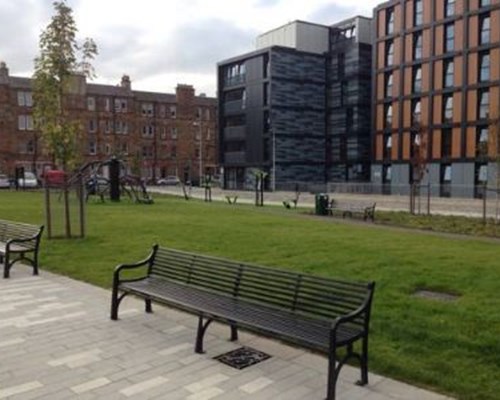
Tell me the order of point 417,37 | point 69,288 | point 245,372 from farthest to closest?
point 417,37 < point 69,288 < point 245,372

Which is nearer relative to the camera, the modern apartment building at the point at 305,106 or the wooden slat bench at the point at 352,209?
the wooden slat bench at the point at 352,209

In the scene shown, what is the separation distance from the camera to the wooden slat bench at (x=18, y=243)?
1051 centimetres

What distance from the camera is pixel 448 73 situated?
164 feet

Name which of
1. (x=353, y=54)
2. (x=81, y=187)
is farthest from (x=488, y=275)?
(x=353, y=54)

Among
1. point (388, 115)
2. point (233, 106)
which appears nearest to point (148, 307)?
point (388, 115)

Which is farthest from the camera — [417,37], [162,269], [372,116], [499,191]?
[372,116]

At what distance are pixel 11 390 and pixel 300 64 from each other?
202ft

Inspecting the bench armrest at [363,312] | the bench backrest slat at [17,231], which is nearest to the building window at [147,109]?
the bench backrest slat at [17,231]

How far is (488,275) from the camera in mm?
9586

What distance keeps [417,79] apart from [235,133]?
22960mm

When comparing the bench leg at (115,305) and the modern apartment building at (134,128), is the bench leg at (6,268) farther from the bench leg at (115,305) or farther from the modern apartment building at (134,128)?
the modern apartment building at (134,128)

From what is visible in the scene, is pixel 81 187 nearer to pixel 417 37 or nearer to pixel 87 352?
pixel 87 352

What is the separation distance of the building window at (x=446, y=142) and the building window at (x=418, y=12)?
10.4 meters

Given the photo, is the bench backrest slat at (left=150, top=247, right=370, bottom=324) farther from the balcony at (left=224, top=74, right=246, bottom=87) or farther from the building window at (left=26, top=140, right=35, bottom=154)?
the building window at (left=26, top=140, right=35, bottom=154)
